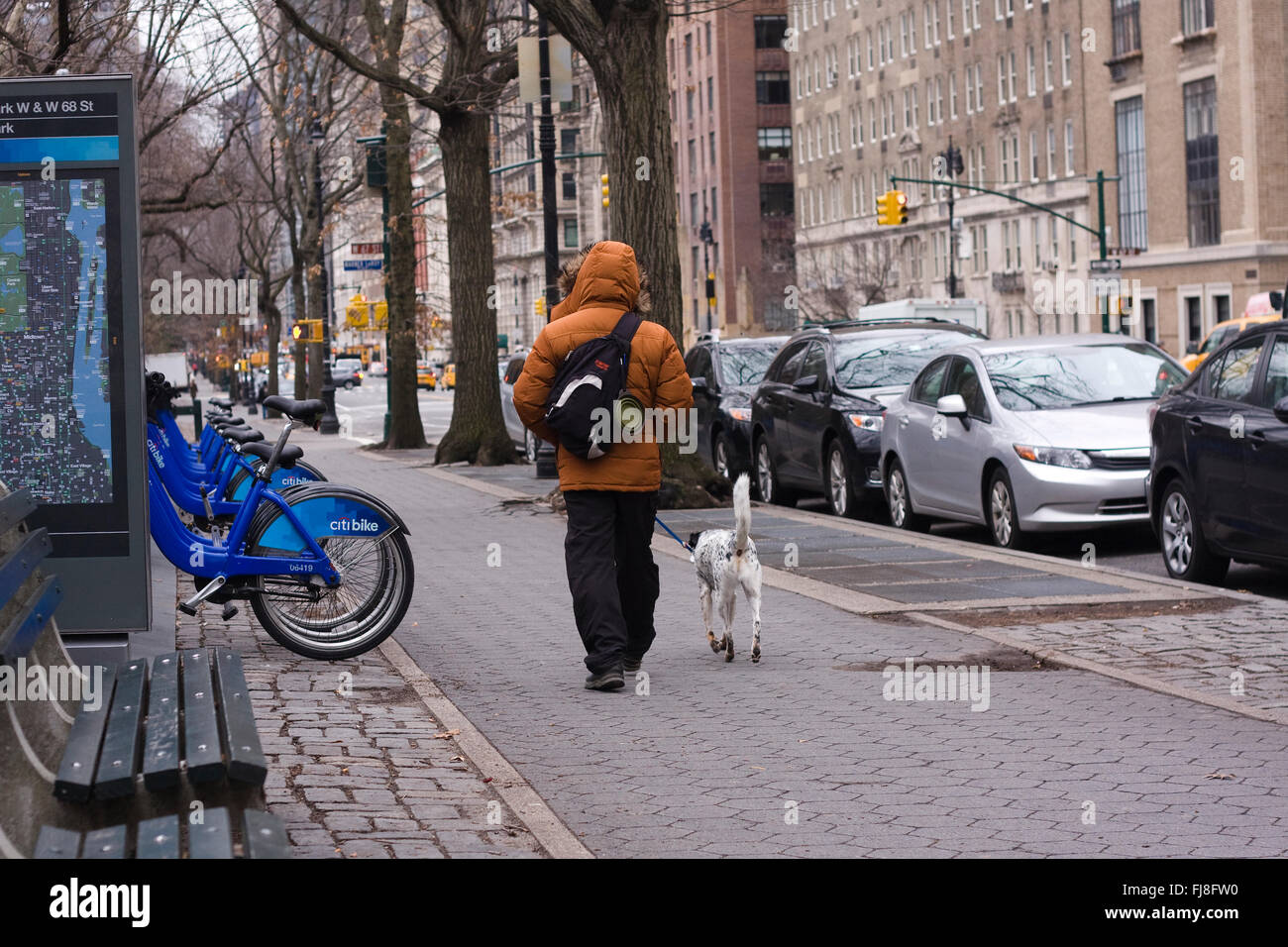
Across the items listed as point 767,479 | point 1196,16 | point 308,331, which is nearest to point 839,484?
point 767,479

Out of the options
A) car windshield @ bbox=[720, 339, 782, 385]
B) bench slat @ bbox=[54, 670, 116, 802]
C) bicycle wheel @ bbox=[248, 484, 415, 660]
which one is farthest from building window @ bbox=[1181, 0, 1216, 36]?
bench slat @ bbox=[54, 670, 116, 802]

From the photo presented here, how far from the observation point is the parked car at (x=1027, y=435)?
14500 millimetres

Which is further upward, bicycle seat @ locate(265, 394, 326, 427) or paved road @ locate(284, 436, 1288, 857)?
bicycle seat @ locate(265, 394, 326, 427)

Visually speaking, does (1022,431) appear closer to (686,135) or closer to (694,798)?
(694,798)

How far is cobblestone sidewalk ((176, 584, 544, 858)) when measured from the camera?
18.5 feet

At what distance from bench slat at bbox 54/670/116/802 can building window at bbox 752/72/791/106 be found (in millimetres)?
112559

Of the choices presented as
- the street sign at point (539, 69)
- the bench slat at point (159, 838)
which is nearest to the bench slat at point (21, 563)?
the bench slat at point (159, 838)

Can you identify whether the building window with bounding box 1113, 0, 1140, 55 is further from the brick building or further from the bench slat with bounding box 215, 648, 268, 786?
the bench slat with bounding box 215, 648, 268, 786

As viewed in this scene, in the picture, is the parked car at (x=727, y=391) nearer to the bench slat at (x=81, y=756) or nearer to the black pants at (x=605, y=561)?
the black pants at (x=605, y=561)

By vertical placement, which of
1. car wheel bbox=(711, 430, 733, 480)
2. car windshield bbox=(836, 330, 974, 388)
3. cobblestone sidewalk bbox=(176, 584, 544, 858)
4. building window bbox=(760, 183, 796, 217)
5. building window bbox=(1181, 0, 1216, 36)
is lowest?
cobblestone sidewalk bbox=(176, 584, 544, 858)

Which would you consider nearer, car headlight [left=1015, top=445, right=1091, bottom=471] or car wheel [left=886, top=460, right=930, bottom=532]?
car headlight [left=1015, top=445, right=1091, bottom=471]

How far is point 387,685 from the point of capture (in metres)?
8.59

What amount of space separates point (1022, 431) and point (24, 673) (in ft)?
35.7

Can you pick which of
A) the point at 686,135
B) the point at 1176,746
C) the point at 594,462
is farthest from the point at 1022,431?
the point at 686,135
